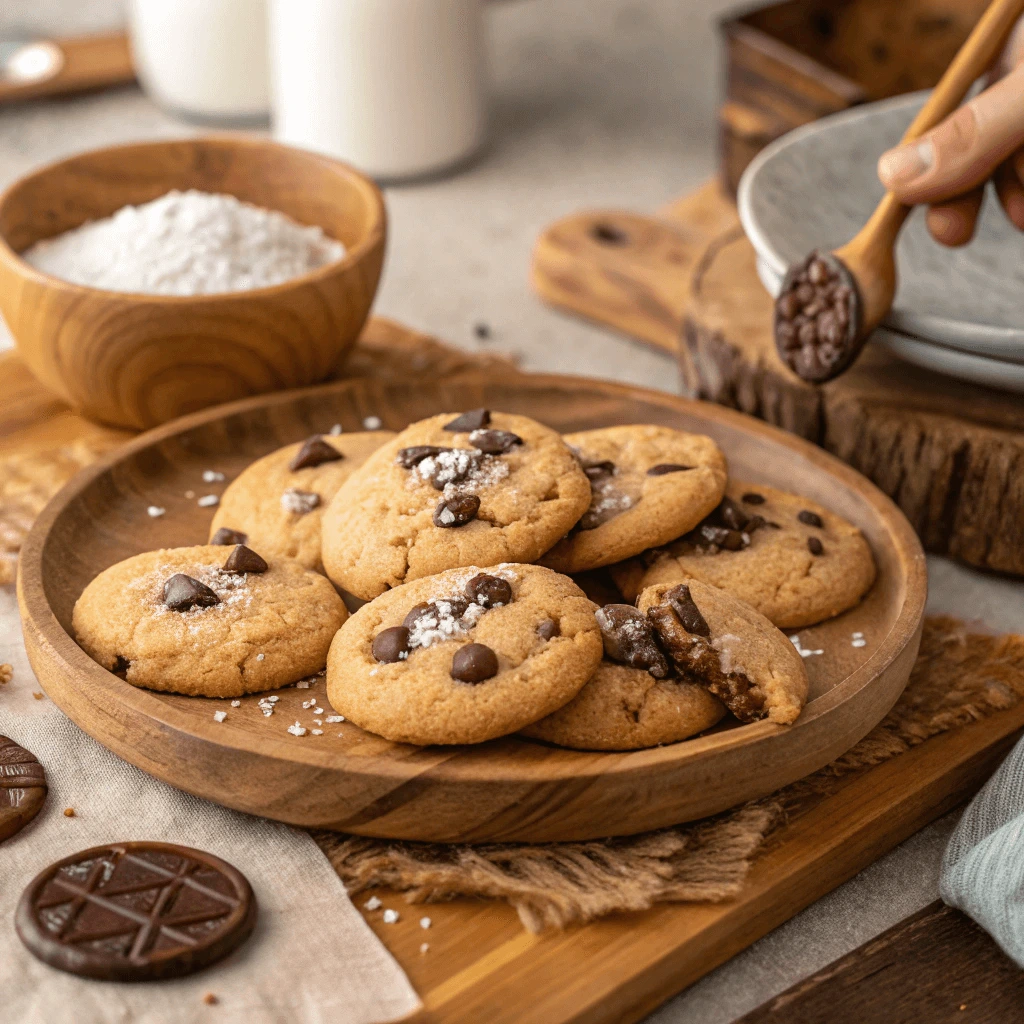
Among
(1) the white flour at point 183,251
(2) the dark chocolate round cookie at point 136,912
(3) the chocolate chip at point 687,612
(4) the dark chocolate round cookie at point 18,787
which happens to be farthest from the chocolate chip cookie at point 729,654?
(1) the white flour at point 183,251

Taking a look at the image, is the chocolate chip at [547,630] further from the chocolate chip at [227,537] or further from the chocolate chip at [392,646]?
the chocolate chip at [227,537]

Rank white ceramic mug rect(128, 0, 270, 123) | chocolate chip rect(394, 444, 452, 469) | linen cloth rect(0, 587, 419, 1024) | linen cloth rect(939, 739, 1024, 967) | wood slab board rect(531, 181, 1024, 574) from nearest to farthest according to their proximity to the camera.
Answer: linen cloth rect(0, 587, 419, 1024) → linen cloth rect(939, 739, 1024, 967) → chocolate chip rect(394, 444, 452, 469) → wood slab board rect(531, 181, 1024, 574) → white ceramic mug rect(128, 0, 270, 123)

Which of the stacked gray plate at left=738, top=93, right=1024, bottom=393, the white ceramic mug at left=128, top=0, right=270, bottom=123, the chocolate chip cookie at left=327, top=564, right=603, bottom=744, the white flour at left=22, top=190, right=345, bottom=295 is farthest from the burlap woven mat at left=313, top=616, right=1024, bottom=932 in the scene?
the white ceramic mug at left=128, top=0, right=270, bottom=123

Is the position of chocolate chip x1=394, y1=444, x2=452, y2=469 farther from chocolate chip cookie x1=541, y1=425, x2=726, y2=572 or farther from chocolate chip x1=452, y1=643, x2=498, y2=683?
chocolate chip x1=452, y1=643, x2=498, y2=683

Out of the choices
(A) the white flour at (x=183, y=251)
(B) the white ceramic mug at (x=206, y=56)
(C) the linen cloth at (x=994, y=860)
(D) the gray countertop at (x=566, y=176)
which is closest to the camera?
(C) the linen cloth at (x=994, y=860)

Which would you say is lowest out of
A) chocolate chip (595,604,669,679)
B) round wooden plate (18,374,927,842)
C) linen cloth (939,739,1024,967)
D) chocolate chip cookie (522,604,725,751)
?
linen cloth (939,739,1024,967)
